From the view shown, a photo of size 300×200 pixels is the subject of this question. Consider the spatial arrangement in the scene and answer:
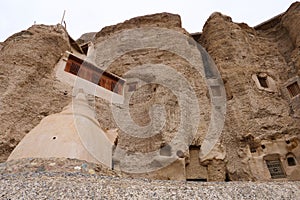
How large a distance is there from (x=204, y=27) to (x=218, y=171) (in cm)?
1302

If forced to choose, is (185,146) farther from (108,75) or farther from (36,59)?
(36,59)

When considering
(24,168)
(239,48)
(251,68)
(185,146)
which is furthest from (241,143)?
(24,168)

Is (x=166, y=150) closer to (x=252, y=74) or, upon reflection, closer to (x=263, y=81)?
(x=252, y=74)

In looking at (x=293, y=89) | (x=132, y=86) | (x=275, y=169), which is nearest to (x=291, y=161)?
(x=275, y=169)

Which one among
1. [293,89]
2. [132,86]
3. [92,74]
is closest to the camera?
[293,89]

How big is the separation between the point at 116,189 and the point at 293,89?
12.0 m

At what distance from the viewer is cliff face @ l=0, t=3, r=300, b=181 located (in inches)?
362

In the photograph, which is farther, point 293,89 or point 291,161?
point 293,89

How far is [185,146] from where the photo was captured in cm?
936

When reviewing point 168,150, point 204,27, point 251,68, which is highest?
point 204,27

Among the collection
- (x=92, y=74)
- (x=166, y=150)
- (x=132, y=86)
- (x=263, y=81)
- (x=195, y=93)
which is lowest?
(x=166, y=150)

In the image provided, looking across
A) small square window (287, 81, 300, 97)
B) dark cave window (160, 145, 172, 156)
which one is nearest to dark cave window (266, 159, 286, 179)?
small square window (287, 81, 300, 97)

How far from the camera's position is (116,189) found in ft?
12.6

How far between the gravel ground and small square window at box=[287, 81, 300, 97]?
919 cm
